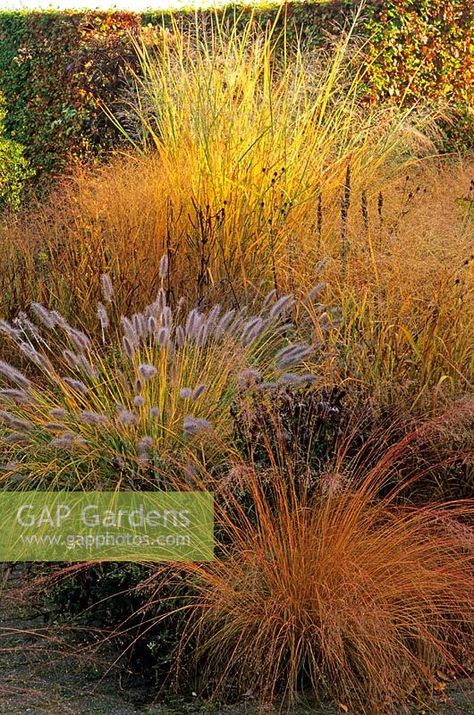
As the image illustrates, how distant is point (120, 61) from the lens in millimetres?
12344

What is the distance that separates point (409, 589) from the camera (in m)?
3.67

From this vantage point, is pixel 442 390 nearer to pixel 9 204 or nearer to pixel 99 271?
pixel 99 271

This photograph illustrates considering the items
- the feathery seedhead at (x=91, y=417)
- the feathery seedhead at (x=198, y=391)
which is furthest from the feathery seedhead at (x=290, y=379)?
the feathery seedhead at (x=91, y=417)

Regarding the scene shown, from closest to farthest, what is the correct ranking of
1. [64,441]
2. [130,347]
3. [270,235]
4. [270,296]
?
[64,441] → [130,347] → [270,296] → [270,235]

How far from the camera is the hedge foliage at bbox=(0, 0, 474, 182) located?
37.6 feet

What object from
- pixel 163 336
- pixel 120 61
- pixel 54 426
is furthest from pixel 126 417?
pixel 120 61

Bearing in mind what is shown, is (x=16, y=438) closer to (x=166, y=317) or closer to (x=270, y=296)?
(x=166, y=317)

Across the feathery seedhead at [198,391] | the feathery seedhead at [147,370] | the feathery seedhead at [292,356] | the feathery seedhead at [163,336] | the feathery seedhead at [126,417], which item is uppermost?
the feathery seedhead at [163,336]

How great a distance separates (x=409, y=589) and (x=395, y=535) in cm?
26

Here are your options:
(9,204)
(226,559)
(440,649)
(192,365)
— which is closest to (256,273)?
(192,365)

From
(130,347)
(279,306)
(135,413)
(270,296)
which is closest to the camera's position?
(135,413)

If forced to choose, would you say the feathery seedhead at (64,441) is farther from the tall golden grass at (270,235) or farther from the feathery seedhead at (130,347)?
the tall golden grass at (270,235)

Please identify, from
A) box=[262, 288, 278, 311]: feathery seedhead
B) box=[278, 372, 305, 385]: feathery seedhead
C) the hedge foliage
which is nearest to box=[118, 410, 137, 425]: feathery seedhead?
box=[278, 372, 305, 385]: feathery seedhead

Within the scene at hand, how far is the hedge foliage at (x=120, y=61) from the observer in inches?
451
